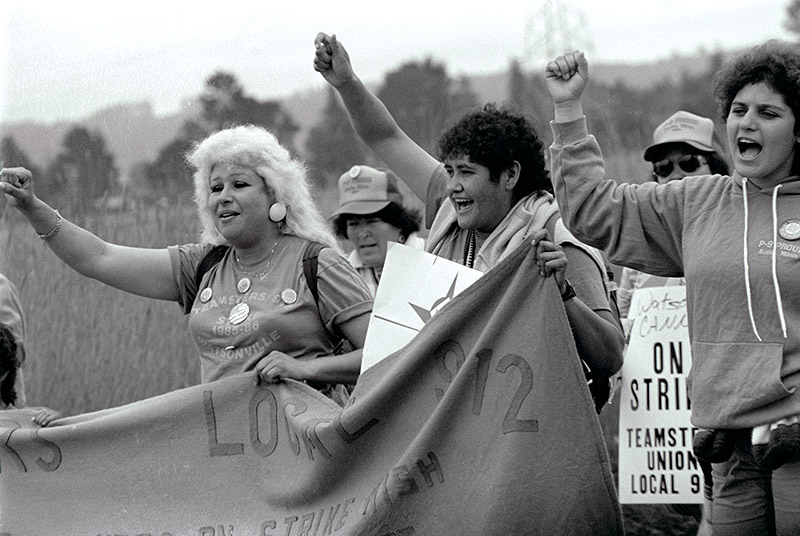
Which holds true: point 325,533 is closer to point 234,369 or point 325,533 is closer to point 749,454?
point 234,369

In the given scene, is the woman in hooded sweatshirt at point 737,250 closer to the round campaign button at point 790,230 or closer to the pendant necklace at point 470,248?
the round campaign button at point 790,230

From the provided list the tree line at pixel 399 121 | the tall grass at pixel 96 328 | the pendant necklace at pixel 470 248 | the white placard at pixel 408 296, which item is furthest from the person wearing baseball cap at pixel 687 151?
the tall grass at pixel 96 328

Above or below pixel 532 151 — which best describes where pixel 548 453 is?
below

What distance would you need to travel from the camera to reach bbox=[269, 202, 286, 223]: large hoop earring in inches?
182

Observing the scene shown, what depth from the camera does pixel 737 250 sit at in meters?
3.32

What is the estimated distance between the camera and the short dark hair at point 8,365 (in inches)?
207

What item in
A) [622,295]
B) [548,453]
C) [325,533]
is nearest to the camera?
[548,453]

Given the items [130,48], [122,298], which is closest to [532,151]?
[130,48]

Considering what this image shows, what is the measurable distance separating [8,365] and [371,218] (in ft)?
6.10

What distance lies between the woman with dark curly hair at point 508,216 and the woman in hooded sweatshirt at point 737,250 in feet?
0.97

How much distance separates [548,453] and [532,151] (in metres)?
1.17

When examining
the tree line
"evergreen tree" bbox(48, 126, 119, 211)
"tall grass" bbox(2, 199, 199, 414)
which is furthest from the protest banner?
"evergreen tree" bbox(48, 126, 119, 211)

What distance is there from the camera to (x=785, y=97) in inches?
133

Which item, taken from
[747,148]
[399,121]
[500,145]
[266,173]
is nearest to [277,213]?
[266,173]
